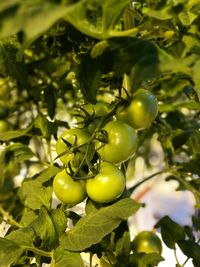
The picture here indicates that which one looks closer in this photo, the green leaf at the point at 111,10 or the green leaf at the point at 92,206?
the green leaf at the point at 111,10

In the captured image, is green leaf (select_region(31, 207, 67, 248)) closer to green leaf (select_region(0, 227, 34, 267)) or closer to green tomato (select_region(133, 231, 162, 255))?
green leaf (select_region(0, 227, 34, 267))

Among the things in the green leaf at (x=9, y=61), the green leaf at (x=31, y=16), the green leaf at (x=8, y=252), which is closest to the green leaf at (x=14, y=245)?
the green leaf at (x=8, y=252)

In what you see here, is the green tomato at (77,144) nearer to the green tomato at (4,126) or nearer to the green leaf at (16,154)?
the green leaf at (16,154)

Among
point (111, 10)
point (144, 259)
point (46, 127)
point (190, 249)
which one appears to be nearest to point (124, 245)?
point (144, 259)

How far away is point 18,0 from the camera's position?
0.32 meters

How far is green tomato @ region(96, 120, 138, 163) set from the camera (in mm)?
531

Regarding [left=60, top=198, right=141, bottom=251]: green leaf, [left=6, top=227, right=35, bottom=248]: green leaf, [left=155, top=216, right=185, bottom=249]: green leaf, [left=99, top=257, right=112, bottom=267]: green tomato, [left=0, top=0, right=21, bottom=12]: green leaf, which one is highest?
[left=0, top=0, right=21, bottom=12]: green leaf

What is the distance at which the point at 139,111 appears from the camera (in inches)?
21.2

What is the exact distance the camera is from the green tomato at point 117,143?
0.53 meters

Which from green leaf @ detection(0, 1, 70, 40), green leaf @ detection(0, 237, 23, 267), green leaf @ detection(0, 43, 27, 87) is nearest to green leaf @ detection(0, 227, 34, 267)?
green leaf @ detection(0, 237, 23, 267)

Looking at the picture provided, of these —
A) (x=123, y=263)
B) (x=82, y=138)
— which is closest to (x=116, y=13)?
(x=82, y=138)

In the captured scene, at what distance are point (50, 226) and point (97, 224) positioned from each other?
7 centimetres

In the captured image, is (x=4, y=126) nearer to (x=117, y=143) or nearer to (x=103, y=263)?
(x=103, y=263)

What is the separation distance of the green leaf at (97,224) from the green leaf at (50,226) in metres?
0.02
